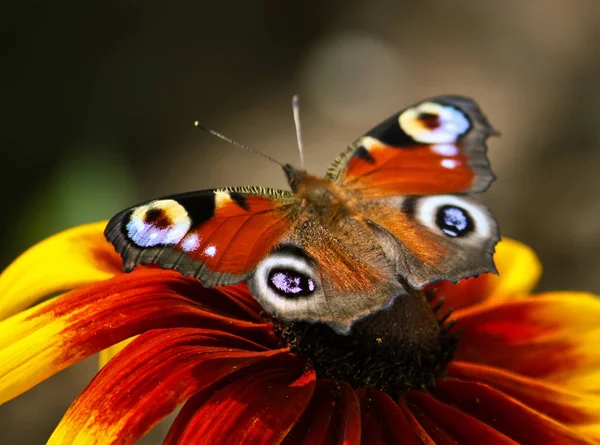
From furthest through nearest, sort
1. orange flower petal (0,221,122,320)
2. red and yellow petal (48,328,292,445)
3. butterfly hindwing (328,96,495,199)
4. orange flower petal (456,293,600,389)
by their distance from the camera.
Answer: orange flower petal (456,293,600,389) < butterfly hindwing (328,96,495,199) < orange flower petal (0,221,122,320) < red and yellow petal (48,328,292,445)

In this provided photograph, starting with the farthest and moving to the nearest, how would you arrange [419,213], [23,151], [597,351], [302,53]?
[302,53] → [23,151] → [597,351] → [419,213]

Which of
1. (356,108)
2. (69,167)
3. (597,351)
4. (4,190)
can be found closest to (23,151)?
(4,190)

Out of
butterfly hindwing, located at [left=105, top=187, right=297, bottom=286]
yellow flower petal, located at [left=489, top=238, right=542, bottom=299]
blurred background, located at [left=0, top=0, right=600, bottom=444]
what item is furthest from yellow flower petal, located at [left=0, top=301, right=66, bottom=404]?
blurred background, located at [left=0, top=0, right=600, bottom=444]

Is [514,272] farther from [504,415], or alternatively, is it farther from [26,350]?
[26,350]

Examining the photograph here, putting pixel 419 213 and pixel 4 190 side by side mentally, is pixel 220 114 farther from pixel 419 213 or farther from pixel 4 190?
pixel 419 213

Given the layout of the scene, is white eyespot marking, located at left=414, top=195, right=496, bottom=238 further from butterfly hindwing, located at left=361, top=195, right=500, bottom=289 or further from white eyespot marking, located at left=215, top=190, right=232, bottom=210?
white eyespot marking, located at left=215, top=190, right=232, bottom=210

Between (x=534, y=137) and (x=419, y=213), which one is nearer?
(x=419, y=213)
